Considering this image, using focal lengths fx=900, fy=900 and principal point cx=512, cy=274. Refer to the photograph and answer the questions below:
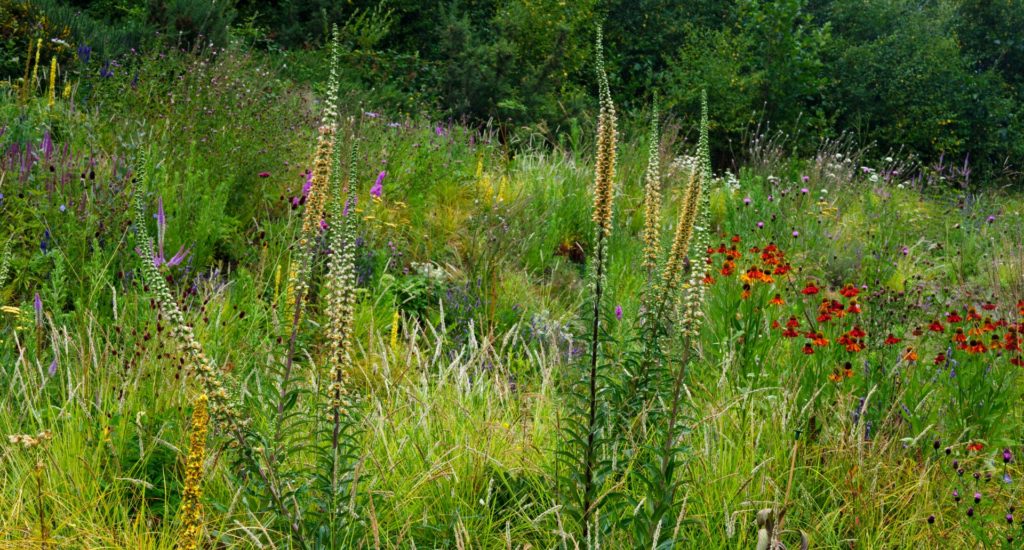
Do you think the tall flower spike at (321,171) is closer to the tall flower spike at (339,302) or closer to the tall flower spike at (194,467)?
the tall flower spike at (339,302)

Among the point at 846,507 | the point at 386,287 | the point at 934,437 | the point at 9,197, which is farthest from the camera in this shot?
the point at 386,287

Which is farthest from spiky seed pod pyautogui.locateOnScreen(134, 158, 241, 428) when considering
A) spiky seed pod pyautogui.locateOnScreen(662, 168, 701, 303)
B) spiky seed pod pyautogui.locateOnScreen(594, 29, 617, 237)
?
spiky seed pod pyautogui.locateOnScreen(662, 168, 701, 303)

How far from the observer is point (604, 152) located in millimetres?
2352

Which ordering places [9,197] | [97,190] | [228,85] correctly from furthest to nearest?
[228,85]
[97,190]
[9,197]

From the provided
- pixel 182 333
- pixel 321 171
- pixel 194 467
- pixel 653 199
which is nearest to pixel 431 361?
pixel 653 199

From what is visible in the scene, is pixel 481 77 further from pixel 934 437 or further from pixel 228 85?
pixel 934 437

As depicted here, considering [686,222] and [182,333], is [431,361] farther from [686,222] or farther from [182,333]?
[182,333]

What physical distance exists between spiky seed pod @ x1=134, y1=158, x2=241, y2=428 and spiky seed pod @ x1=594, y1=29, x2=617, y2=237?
3.46 ft

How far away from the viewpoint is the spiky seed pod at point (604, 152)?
7.63ft

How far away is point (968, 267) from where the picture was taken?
8.55 metres

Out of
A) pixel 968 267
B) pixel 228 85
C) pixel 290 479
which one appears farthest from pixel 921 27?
pixel 290 479

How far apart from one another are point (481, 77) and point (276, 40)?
4.38m

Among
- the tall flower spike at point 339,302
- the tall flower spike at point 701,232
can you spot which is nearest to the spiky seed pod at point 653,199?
the tall flower spike at point 701,232

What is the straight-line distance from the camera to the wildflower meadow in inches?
101
